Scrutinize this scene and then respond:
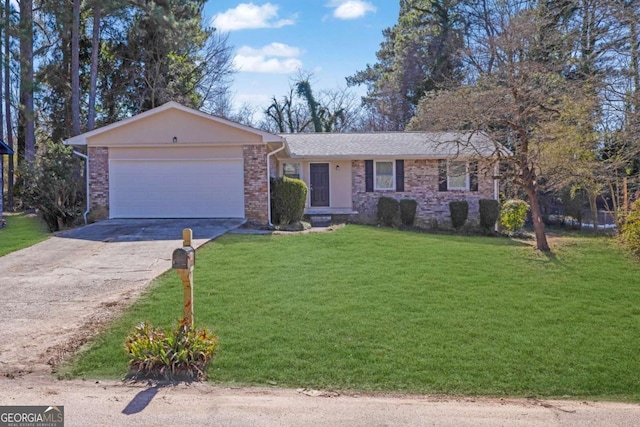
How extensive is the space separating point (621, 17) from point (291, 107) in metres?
29.0

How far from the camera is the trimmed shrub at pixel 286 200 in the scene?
52.6ft

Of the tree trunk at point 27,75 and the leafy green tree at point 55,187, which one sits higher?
the tree trunk at point 27,75

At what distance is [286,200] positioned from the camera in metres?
16.0

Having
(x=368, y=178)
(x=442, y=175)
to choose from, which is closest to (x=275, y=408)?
(x=368, y=178)

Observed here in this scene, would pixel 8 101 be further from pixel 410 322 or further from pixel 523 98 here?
pixel 410 322

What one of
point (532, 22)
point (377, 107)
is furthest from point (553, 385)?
point (377, 107)

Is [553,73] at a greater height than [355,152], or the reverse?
[553,73]

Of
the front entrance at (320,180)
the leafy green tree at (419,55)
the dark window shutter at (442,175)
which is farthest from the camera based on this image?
the leafy green tree at (419,55)

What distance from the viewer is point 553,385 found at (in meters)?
5.13

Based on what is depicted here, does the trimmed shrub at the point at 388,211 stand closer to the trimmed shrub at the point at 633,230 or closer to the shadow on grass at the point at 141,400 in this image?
the trimmed shrub at the point at 633,230

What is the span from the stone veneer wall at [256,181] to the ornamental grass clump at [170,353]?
10662 mm

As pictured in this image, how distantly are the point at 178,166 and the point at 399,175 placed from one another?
322 inches

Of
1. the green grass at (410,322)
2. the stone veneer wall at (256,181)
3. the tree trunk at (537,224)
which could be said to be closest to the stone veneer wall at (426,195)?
the stone veneer wall at (256,181)

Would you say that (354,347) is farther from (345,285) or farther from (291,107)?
(291,107)
